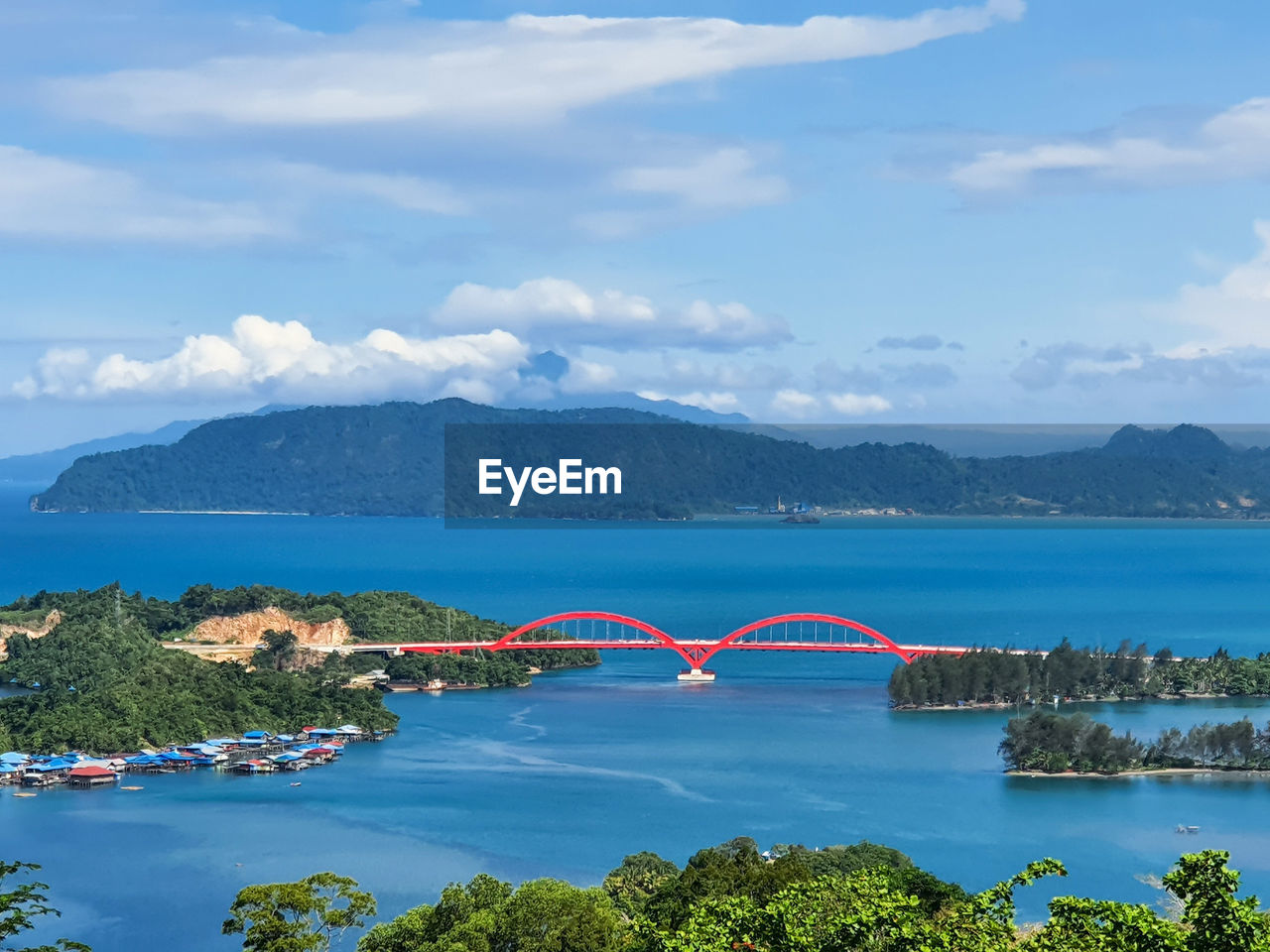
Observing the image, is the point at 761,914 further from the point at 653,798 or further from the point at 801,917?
the point at 653,798

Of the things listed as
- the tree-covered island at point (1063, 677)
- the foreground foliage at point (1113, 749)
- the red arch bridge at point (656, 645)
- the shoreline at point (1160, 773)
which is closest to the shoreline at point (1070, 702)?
the tree-covered island at point (1063, 677)

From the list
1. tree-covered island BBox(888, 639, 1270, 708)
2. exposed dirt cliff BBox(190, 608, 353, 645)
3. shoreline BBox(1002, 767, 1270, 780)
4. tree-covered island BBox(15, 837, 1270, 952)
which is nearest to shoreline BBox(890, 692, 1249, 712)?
tree-covered island BBox(888, 639, 1270, 708)

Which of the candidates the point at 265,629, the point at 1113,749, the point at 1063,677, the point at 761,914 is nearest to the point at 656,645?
the point at 265,629

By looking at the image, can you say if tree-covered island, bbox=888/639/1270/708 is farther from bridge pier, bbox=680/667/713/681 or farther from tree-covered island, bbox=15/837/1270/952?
tree-covered island, bbox=15/837/1270/952

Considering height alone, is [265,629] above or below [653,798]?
above

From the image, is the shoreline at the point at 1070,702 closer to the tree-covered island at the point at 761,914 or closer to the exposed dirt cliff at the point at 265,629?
the exposed dirt cliff at the point at 265,629
